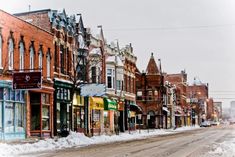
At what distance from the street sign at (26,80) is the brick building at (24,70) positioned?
0.50 m

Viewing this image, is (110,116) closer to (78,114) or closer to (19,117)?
(78,114)

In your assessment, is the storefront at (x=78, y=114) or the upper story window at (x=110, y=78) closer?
the storefront at (x=78, y=114)

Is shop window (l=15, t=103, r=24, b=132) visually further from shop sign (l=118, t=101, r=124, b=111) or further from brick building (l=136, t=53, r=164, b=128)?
brick building (l=136, t=53, r=164, b=128)

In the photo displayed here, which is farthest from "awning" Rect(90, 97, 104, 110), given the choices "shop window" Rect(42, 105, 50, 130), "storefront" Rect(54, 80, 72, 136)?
"shop window" Rect(42, 105, 50, 130)

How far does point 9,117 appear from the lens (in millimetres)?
31922

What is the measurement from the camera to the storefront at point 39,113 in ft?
116

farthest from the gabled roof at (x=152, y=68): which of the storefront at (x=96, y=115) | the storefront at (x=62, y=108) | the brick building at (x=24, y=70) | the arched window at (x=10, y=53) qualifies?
the arched window at (x=10, y=53)

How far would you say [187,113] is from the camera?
124m

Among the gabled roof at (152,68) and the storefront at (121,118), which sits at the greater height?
the gabled roof at (152,68)

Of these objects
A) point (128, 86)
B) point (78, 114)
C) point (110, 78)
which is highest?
point (110, 78)

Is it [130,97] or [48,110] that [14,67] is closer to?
[48,110]

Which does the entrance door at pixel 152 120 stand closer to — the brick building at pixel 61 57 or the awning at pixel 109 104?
the awning at pixel 109 104

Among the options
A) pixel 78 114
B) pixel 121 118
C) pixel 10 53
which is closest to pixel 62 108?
pixel 78 114

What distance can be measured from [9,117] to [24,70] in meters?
3.28
